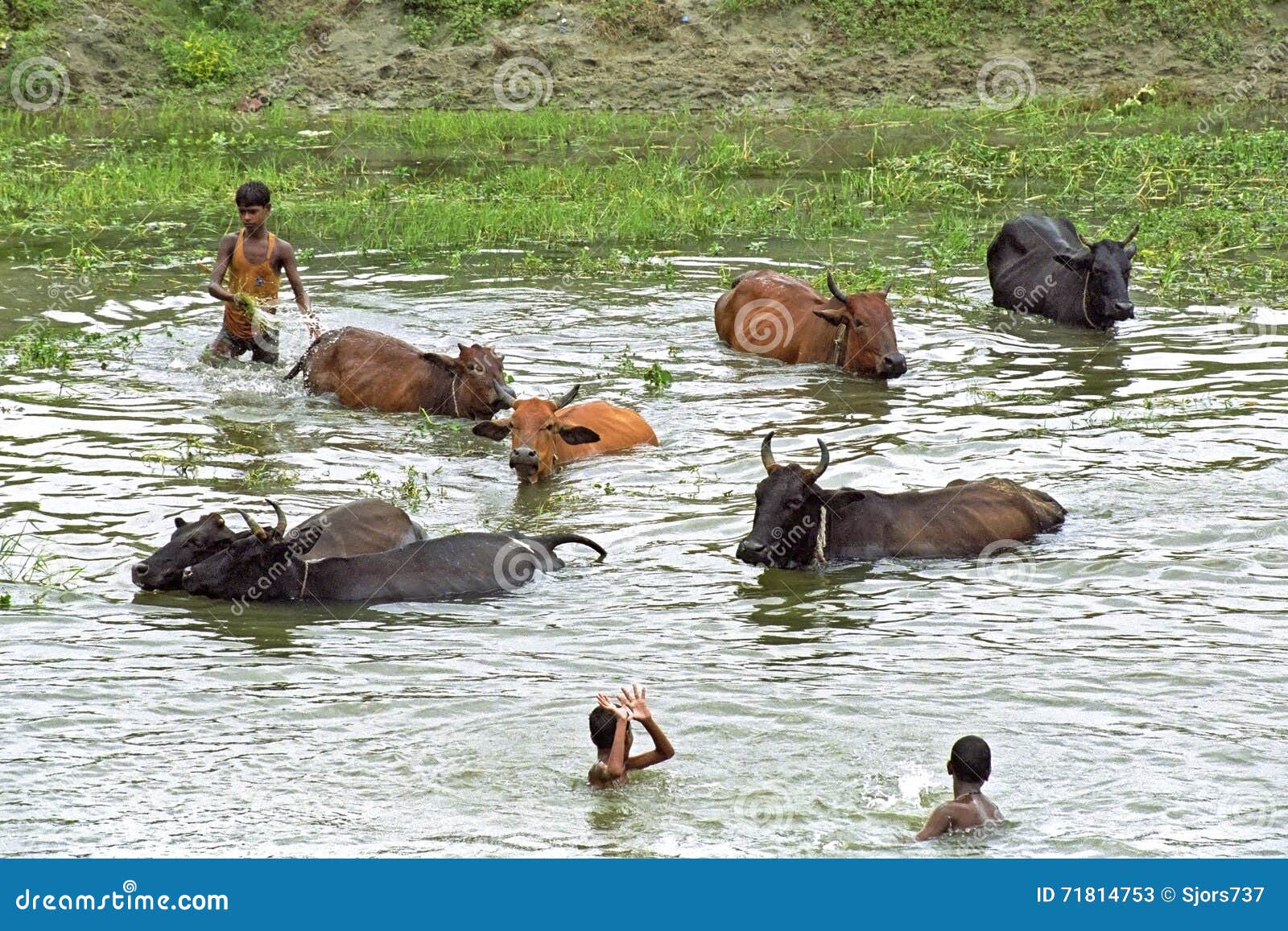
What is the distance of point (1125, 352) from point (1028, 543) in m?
5.11

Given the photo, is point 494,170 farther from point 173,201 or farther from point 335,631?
point 335,631

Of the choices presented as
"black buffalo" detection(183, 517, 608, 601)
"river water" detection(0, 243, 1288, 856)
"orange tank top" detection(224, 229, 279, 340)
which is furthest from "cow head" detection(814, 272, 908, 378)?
"black buffalo" detection(183, 517, 608, 601)

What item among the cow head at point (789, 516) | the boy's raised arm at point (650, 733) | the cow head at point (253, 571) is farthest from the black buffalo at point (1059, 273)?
the boy's raised arm at point (650, 733)

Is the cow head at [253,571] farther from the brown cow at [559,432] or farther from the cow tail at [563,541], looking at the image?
the brown cow at [559,432]

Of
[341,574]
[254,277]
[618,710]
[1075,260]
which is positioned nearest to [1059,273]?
[1075,260]

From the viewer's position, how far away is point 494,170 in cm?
2230

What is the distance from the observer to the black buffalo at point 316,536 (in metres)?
9.20

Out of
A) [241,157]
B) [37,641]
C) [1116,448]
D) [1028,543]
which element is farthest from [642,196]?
[37,641]

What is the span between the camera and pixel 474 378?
41.7 ft

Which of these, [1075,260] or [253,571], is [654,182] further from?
[253,571]

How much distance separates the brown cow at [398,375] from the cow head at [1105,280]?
5231 mm

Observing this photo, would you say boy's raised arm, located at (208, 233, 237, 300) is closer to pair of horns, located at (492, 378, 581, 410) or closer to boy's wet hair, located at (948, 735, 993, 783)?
pair of horns, located at (492, 378, 581, 410)

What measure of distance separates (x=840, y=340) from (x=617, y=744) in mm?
7799

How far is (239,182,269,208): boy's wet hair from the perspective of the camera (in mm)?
13336
